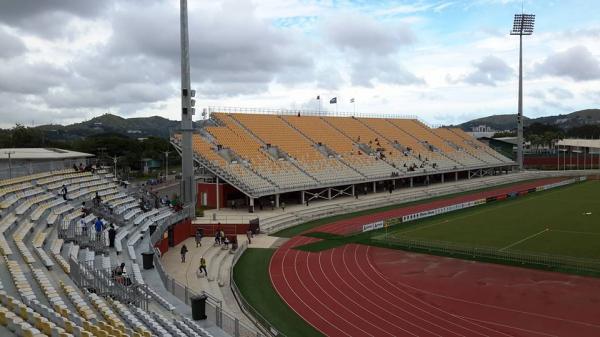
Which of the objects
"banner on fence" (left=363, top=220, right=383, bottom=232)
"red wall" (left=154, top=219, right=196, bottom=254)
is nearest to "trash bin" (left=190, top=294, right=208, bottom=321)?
"red wall" (left=154, top=219, right=196, bottom=254)

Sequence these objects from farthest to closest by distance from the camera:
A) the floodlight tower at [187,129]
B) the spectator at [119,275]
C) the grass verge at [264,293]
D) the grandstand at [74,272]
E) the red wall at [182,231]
Result: the floodlight tower at [187,129] < the red wall at [182,231] < the grass verge at [264,293] < the spectator at [119,275] < the grandstand at [74,272]

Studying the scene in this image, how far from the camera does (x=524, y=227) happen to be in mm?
33875

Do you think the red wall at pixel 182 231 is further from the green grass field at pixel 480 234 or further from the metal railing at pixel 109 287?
the metal railing at pixel 109 287

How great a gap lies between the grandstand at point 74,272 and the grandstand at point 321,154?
13626mm

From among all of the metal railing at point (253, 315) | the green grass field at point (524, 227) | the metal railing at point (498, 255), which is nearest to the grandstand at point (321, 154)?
the green grass field at point (524, 227)

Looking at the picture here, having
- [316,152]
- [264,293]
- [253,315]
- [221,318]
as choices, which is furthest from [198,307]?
[316,152]

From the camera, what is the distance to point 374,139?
204 feet

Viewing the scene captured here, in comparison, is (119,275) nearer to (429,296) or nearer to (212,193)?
(429,296)

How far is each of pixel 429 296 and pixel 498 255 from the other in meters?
7.59

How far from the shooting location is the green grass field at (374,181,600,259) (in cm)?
2820

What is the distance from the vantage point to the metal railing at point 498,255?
2339 centimetres

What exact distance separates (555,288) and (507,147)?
2755 inches

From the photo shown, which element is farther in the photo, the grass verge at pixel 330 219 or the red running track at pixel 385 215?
the red running track at pixel 385 215

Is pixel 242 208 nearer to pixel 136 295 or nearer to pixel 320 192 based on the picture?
pixel 320 192
